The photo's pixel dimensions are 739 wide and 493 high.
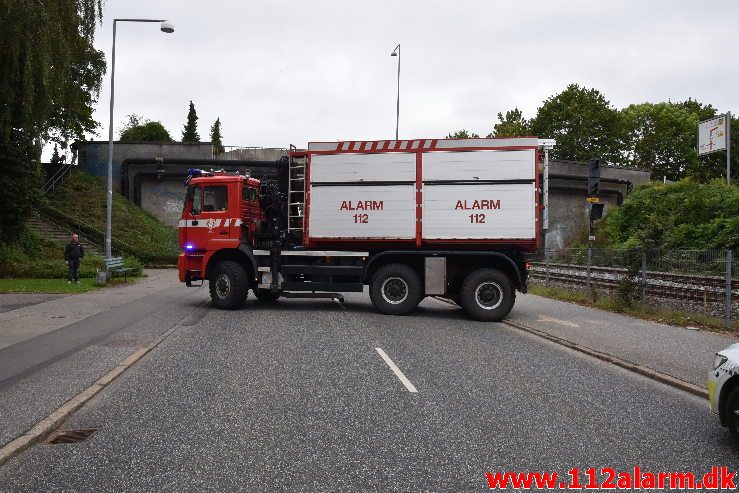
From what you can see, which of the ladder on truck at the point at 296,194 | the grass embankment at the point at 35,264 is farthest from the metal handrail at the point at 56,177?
the ladder on truck at the point at 296,194

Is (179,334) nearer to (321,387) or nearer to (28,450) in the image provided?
(321,387)

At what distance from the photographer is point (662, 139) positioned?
65.4 metres

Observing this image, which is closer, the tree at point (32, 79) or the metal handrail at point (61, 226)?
the tree at point (32, 79)

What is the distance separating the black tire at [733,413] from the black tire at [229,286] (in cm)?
1088

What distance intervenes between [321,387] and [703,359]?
18.3ft

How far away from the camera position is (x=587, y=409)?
19.8 ft

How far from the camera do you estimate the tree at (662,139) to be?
65.4m

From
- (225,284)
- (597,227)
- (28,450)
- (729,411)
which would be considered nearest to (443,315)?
(225,284)

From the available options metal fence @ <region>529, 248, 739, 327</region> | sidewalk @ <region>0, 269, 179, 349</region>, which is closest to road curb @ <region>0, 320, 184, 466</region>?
sidewalk @ <region>0, 269, 179, 349</region>

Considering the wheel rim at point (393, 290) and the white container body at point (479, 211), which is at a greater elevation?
the white container body at point (479, 211)

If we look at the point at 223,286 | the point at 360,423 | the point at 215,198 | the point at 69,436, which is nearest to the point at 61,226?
the point at 215,198

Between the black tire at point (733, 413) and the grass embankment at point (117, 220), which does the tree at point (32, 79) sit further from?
the black tire at point (733, 413)

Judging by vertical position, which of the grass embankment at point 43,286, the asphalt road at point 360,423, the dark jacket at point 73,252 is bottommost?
the asphalt road at point 360,423

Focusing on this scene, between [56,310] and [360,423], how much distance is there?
1058cm
